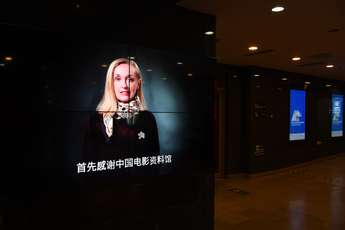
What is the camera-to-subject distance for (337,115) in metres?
11.1

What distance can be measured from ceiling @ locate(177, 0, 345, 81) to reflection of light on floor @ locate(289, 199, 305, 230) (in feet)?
8.90

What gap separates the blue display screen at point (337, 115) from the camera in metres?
10.9

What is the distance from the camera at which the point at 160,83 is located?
10.4 ft

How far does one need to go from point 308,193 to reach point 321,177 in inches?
72.3

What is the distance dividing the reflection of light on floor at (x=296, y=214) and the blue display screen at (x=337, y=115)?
616 centimetres

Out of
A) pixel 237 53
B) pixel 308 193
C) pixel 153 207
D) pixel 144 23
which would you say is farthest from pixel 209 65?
pixel 308 193

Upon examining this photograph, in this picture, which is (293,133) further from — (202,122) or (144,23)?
(144,23)
